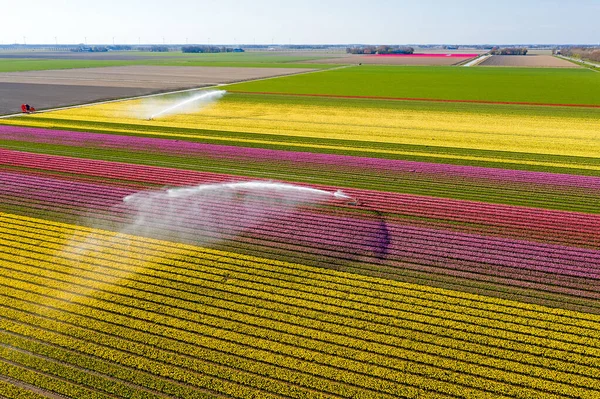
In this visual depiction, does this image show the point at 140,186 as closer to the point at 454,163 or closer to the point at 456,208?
the point at 456,208

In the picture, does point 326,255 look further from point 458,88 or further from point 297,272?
point 458,88

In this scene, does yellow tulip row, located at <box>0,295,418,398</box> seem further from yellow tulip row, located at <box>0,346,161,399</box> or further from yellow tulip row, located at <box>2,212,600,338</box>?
yellow tulip row, located at <box>2,212,600,338</box>

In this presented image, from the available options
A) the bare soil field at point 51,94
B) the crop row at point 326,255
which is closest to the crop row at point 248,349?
the crop row at point 326,255

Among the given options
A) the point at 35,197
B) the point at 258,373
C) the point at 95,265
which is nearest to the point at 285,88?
the point at 35,197

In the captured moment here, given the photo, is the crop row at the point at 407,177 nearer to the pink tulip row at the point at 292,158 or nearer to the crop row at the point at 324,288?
the pink tulip row at the point at 292,158

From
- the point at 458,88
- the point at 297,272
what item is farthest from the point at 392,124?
the point at 458,88

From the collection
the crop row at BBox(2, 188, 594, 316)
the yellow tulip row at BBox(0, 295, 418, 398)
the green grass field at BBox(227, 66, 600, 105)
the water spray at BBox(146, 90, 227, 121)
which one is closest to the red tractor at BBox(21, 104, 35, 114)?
the water spray at BBox(146, 90, 227, 121)

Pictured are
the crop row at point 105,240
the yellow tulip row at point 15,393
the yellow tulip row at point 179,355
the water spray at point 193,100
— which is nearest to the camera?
the yellow tulip row at point 15,393

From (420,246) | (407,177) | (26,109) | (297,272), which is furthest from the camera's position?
(26,109)
